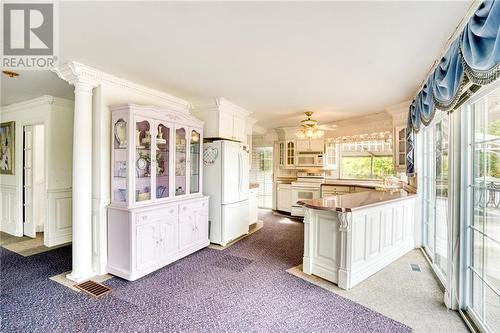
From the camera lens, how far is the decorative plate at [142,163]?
3079 mm

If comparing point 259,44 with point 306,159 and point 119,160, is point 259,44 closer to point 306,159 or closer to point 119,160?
point 119,160

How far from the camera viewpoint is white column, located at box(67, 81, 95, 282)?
280 centimetres

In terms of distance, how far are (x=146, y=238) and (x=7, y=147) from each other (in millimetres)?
3997

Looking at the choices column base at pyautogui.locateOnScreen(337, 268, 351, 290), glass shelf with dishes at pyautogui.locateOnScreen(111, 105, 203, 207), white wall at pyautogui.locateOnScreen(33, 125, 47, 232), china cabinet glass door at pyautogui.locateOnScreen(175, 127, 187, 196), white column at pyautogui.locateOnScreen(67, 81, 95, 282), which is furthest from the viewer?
white wall at pyautogui.locateOnScreen(33, 125, 47, 232)

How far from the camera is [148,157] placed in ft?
10.3

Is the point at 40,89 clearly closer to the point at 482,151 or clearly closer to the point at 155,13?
the point at 155,13

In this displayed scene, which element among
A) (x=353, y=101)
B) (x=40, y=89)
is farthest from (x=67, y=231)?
(x=353, y=101)

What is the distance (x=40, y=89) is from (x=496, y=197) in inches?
209

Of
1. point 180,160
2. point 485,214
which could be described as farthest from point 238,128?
point 485,214

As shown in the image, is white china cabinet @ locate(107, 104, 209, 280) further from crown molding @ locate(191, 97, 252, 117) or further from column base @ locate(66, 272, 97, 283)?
crown molding @ locate(191, 97, 252, 117)

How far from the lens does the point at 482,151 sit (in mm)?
2012

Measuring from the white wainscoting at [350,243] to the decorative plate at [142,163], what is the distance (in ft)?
6.97

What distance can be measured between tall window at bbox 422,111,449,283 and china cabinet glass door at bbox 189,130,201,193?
128 inches

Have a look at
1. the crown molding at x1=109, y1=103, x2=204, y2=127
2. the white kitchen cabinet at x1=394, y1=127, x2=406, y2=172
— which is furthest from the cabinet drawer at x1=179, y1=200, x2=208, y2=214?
the white kitchen cabinet at x1=394, y1=127, x2=406, y2=172
